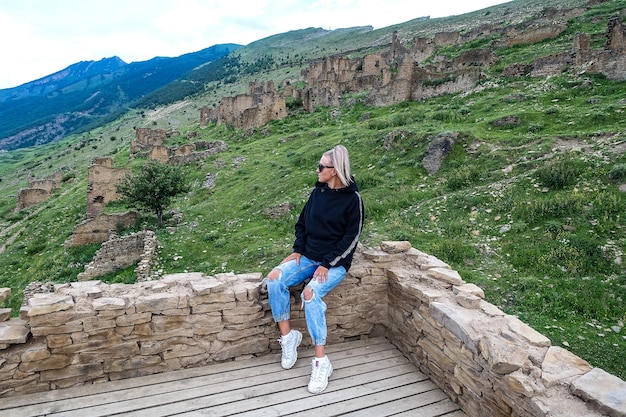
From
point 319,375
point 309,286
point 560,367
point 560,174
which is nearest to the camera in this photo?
point 560,367

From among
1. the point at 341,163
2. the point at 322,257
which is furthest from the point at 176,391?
the point at 341,163

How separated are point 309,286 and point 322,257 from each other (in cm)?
45

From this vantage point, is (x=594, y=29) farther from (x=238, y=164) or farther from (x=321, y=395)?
(x=321, y=395)

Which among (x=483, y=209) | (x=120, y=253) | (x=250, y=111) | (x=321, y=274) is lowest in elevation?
(x=120, y=253)

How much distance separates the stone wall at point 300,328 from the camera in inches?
132

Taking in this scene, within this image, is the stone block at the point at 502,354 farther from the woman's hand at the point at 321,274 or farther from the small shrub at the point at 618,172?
the small shrub at the point at 618,172

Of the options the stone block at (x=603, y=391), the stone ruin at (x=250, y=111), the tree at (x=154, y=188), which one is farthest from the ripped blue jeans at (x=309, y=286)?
the stone ruin at (x=250, y=111)

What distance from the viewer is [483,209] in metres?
10.4

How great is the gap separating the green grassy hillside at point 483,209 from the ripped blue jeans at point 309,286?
3.97m

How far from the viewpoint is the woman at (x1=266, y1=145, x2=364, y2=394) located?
444 centimetres

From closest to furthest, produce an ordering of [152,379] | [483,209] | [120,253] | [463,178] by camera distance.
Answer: [152,379] → [483,209] → [463,178] → [120,253]

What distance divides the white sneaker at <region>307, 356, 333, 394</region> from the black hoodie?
1.13 meters

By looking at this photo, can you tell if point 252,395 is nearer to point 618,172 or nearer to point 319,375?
point 319,375


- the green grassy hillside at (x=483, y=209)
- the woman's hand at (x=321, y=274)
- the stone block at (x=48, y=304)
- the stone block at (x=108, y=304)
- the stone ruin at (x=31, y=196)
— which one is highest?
the stone block at (x=48, y=304)
